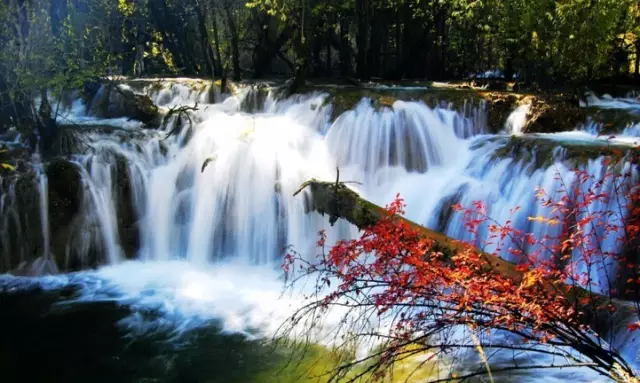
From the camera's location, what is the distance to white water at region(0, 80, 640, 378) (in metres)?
8.56

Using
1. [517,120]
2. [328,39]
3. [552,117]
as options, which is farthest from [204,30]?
[552,117]

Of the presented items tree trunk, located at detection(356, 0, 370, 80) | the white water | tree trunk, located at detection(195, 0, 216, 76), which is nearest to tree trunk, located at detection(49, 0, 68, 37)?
the white water

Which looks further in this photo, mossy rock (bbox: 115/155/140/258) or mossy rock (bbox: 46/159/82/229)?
mossy rock (bbox: 115/155/140/258)

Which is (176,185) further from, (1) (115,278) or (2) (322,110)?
(2) (322,110)

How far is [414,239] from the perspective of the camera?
4.32m

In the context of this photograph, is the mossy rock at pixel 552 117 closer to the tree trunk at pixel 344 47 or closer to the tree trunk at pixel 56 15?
the tree trunk at pixel 344 47

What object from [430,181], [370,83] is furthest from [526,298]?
[370,83]

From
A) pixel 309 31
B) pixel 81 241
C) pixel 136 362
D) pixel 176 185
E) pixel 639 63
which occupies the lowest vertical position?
pixel 136 362

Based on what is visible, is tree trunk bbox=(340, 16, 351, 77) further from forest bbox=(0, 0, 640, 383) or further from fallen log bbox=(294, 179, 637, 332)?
fallen log bbox=(294, 179, 637, 332)

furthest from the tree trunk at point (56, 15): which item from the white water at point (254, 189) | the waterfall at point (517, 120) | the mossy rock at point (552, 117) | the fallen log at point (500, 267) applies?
the mossy rock at point (552, 117)

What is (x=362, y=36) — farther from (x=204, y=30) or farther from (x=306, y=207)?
(x=306, y=207)

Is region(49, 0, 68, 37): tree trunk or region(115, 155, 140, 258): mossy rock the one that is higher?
region(49, 0, 68, 37): tree trunk

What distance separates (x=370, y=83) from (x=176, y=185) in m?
8.35

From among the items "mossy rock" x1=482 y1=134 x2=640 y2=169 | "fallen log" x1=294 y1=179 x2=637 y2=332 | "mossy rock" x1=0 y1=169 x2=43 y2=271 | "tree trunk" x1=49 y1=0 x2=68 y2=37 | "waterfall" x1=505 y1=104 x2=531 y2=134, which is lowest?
"mossy rock" x1=0 y1=169 x2=43 y2=271
